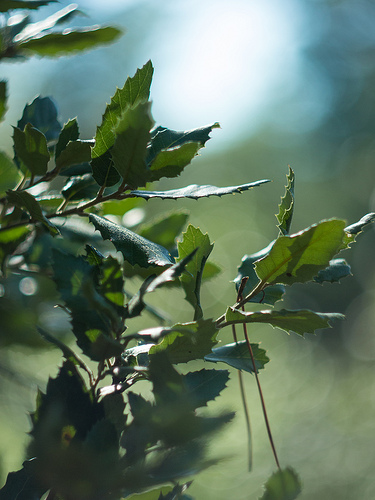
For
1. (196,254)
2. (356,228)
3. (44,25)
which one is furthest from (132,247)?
(44,25)

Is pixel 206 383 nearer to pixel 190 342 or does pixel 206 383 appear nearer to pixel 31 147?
pixel 190 342

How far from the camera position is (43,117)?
41 cm

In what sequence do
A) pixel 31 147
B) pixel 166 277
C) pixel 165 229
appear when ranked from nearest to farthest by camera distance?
1. pixel 166 277
2. pixel 31 147
3. pixel 165 229

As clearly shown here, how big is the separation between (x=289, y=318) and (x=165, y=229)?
0.74 feet

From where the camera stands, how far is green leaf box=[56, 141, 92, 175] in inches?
12.9

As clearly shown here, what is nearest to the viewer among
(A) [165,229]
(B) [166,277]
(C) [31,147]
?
(B) [166,277]

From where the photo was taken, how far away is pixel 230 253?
5215 mm

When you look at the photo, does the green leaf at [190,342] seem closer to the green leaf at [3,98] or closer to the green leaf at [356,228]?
the green leaf at [356,228]

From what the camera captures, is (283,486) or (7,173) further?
(7,173)

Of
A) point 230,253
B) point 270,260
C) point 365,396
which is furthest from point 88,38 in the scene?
point 230,253

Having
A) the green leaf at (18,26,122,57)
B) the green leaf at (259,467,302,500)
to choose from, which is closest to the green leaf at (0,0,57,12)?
the green leaf at (18,26,122,57)

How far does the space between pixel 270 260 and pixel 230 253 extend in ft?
16.2

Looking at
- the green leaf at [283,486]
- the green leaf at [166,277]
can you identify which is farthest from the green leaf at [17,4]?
the green leaf at [283,486]

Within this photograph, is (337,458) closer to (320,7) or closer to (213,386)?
(213,386)
